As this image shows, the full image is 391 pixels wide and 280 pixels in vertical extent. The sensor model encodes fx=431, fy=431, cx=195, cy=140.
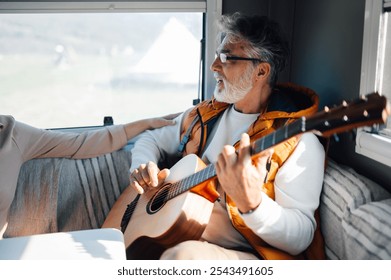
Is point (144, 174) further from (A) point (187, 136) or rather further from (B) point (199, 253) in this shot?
(B) point (199, 253)

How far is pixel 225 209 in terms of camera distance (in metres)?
1.86

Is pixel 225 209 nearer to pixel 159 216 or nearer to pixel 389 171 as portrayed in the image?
pixel 159 216

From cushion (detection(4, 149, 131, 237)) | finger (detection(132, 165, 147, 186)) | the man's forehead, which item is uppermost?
the man's forehead

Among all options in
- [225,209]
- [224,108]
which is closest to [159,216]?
[225,209]

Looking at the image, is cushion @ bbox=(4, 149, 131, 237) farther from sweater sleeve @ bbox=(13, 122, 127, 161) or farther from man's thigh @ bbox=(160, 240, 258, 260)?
man's thigh @ bbox=(160, 240, 258, 260)

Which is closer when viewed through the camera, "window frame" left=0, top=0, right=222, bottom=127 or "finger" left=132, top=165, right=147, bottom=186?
"finger" left=132, top=165, right=147, bottom=186

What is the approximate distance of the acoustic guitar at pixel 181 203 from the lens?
1141 millimetres

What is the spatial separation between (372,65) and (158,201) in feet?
3.45

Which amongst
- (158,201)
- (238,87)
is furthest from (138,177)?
(238,87)

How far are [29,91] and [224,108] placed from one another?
131cm

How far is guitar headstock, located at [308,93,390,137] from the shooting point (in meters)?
1.04

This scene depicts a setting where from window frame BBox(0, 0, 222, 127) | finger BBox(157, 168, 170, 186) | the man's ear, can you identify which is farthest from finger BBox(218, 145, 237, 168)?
window frame BBox(0, 0, 222, 127)

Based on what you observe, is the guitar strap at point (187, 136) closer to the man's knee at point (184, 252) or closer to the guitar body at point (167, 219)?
the guitar body at point (167, 219)

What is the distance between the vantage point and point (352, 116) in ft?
3.53
